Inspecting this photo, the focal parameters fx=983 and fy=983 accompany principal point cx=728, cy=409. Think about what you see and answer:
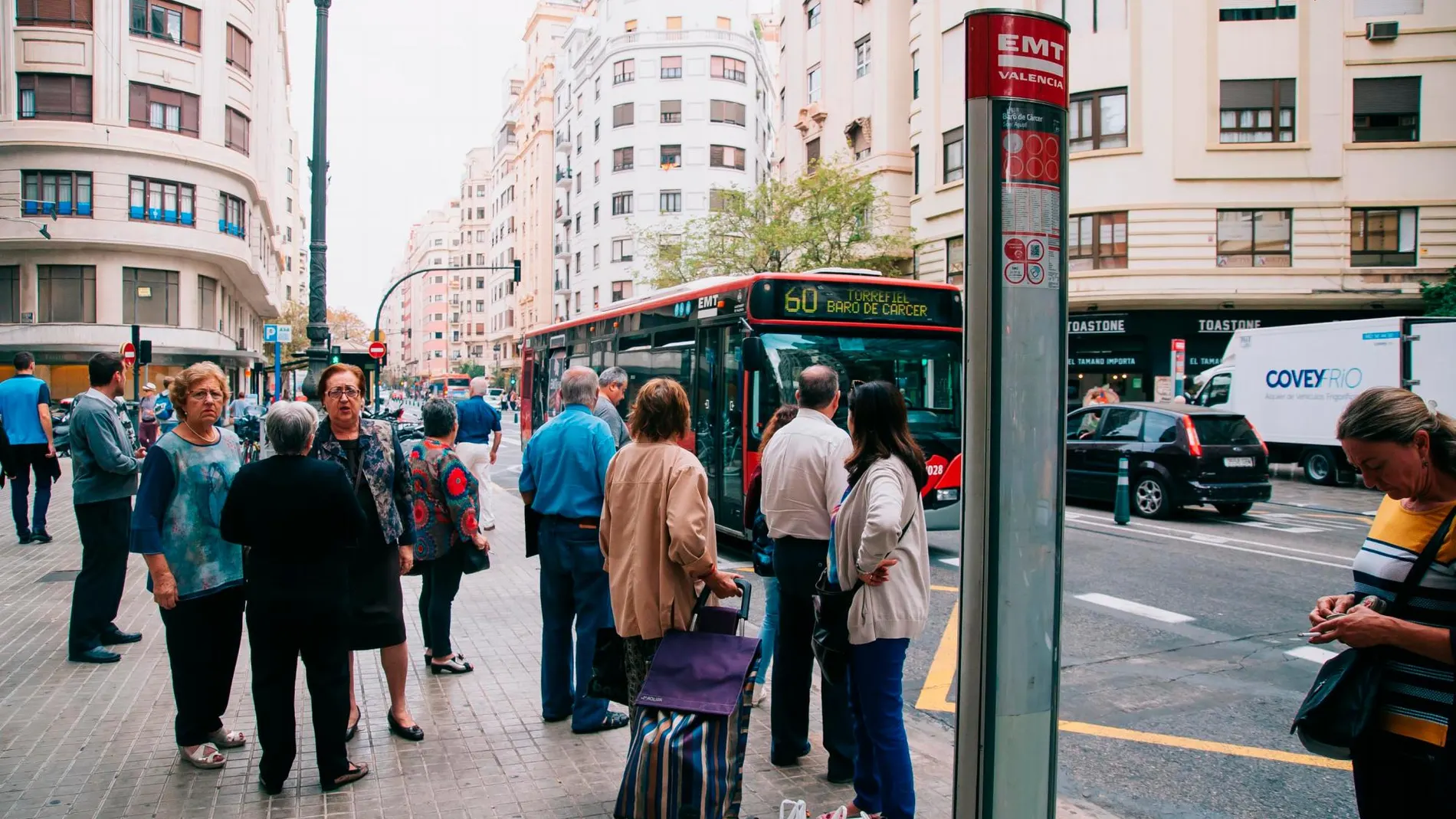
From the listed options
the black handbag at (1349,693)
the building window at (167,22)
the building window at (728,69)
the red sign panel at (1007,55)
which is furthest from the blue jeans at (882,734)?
the building window at (728,69)

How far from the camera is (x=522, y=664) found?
6297 millimetres

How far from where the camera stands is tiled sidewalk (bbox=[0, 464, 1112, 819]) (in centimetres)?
414

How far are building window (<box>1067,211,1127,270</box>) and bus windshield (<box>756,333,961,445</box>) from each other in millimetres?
19429

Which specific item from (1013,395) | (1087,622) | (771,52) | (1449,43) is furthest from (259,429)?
(771,52)

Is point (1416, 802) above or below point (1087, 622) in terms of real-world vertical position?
above

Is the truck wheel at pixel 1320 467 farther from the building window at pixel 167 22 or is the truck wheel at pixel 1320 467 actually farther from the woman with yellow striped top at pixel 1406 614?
the building window at pixel 167 22

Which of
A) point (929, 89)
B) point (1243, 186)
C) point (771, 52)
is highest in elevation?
point (771, 52)

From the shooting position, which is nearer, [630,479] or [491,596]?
[630,479]

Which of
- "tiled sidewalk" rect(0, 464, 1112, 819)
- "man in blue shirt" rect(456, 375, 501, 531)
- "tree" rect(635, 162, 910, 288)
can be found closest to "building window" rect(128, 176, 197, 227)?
"tree" rect(635, 162, 910, 288)

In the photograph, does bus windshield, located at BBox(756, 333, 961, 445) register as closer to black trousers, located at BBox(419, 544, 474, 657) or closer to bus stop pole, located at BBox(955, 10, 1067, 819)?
black trousers, located at BBox(419, 544, 474, 657)

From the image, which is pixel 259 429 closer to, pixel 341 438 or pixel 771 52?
pixel 341 438

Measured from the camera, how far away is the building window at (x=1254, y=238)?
1081 inches

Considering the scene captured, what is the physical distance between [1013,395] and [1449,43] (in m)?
32.0

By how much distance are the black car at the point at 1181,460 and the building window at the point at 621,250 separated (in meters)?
45.4
